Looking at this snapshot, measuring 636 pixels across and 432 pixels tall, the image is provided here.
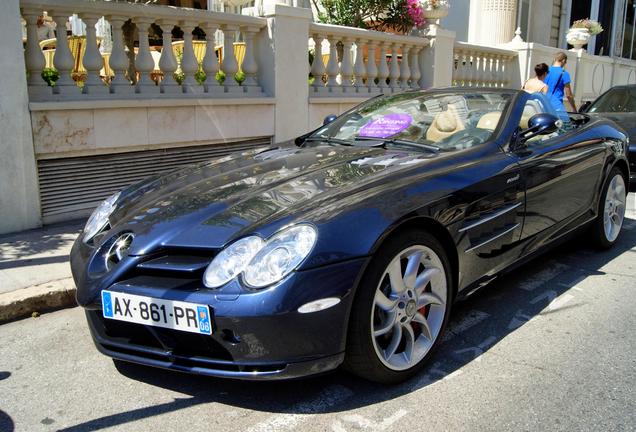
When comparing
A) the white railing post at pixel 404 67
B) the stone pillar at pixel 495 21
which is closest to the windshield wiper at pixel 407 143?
the white railing post at pixel 404 67

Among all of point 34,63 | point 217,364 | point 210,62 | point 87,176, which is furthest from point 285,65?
point 217,364

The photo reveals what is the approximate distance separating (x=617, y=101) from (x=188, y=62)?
22.7ft

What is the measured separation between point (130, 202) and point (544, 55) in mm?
12066

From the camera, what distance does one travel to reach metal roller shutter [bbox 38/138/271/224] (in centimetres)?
576

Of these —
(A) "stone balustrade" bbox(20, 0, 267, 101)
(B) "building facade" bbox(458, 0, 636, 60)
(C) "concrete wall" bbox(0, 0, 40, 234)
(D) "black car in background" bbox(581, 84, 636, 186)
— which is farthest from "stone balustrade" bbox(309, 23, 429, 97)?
(B) "building facade" bbox(458, 0, 636, 60)

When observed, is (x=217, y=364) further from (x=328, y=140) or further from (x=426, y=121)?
(x=426, y=121)

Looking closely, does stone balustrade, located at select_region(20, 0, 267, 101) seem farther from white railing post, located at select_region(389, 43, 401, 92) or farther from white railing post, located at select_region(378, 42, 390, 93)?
white railing post, located at select_region(389, 43, 401, 92)

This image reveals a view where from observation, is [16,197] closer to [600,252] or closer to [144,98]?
[144,98]

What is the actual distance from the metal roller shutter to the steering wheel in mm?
3598

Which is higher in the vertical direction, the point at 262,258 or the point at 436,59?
the point at 436,59

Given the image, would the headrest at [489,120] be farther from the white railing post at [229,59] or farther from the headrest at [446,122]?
the white railing post at [229,59]

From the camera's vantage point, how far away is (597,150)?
4.99 m

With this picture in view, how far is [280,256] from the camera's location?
266 cm

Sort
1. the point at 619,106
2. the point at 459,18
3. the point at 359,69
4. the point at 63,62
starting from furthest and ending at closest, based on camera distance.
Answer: the point at 459,18 < the point at 619,106 < the point at 359,69 < the point at 63,62
